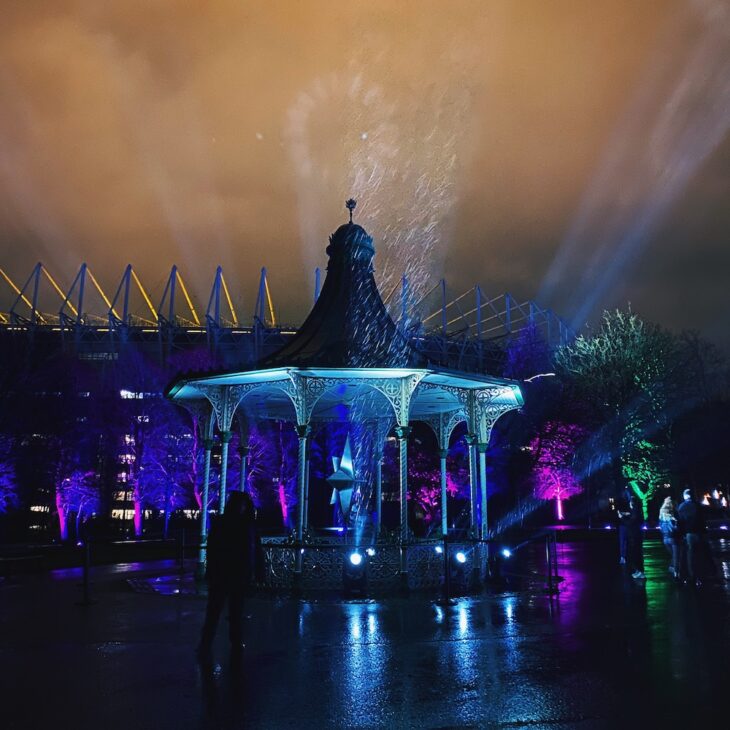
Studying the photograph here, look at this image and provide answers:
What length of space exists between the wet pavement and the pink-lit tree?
34732mm

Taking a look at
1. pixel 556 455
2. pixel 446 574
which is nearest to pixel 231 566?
pixel 446 574

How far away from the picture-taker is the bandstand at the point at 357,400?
16.9 meters

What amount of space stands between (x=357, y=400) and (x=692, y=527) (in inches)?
444

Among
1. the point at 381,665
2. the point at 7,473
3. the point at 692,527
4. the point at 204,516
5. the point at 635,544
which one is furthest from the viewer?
the point at 7,473

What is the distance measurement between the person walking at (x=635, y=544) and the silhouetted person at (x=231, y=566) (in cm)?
1280

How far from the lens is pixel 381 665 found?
8.65m

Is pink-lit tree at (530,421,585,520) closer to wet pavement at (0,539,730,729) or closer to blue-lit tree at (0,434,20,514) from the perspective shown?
blue-lit tree at (0,434,20,514)

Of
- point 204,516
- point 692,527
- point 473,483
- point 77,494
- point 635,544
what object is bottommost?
point 635,544

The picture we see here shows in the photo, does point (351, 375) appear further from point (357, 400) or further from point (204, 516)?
point (357, 400)

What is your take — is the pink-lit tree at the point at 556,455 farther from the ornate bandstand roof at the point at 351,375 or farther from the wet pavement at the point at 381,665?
the wet pavement at the point at 381,665

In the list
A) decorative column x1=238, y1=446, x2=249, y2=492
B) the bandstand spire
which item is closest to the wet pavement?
decorative column x1=238, y1=446, x2=249, y2=492

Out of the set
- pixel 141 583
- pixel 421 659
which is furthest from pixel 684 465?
pixel 421 659

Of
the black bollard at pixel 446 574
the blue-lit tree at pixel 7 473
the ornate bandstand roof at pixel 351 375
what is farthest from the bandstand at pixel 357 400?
the blue-lit tree at pixel 7 473

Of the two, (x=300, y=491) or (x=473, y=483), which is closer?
(x=300, y=491)
